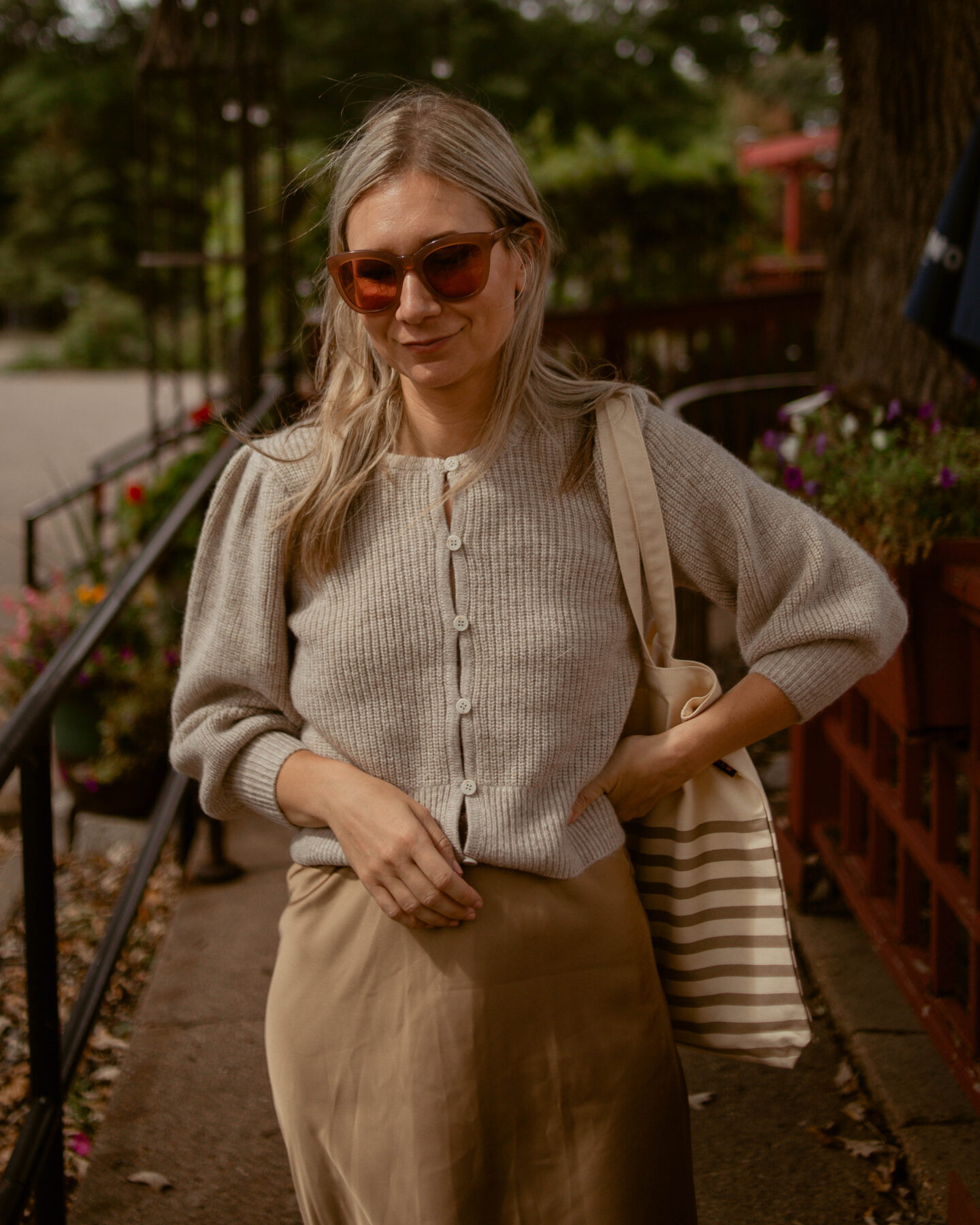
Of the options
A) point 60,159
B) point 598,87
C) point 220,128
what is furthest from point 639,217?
point 60,159

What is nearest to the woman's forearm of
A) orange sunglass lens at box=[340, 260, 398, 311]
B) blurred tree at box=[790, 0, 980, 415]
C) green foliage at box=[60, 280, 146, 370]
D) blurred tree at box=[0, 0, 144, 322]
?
orange sunglass lens at box=[340, 260, 398, 311]

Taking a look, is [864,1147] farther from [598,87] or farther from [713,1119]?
[598,87]

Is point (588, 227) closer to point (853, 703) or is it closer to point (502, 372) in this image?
point (853, 703)

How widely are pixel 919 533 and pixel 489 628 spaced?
1.04m

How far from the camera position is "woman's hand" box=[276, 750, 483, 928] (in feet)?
4.84

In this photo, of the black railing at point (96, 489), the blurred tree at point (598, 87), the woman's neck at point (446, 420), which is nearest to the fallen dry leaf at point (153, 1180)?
the woman's neck at point (446, 420)

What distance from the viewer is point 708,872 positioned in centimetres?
170

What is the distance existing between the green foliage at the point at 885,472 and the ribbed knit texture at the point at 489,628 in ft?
2.09

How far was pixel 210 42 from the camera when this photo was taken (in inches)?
225

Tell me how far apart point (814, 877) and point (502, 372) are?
1973 mm

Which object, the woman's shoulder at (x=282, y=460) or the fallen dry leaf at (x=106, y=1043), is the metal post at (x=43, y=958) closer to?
the woman's shoulder at (x=282, y=460)

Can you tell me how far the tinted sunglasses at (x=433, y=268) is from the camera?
1.48 m

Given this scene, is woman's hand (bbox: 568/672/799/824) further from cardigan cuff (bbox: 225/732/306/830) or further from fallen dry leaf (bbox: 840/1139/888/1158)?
fallen dry leaf (bbox: 840/1139/888/1158)

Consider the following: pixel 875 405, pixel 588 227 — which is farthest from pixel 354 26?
pixel 875 405
